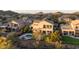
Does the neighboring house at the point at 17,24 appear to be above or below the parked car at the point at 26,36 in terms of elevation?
above

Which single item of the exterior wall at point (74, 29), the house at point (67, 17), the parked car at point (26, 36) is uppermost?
the house at point (67, 17)

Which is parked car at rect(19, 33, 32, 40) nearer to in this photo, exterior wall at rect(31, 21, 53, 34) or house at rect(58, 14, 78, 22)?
exterior wall at rect(31, 21, 53, 34)

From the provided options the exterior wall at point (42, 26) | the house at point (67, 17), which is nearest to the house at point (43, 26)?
the exterior wall at point (42, 26)

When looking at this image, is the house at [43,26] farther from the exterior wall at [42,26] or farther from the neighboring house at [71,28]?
the neighboring house at [71,28]

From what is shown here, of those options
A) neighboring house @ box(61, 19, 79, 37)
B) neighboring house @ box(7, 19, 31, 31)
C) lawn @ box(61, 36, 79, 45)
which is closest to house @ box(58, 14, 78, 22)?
neighboring house @ box(61, 19, 79, 37)
